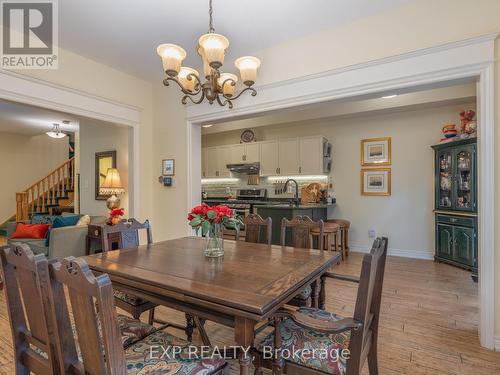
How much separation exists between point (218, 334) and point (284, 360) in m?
1.21

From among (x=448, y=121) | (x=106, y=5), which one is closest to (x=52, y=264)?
(x=106, y=5)

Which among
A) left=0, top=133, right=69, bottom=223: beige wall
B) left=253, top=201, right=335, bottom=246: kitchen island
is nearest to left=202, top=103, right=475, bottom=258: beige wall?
left=253, top=201, right=335, bottom=246: kitchen island

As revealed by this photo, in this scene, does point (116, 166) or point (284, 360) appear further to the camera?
point (116, 166)

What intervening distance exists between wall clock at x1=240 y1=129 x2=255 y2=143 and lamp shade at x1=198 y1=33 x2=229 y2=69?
4.70 m

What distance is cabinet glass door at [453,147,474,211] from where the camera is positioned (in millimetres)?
4020

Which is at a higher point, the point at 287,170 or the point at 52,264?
the point at 287,170

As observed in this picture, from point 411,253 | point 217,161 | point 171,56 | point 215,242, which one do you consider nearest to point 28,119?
point 217,161

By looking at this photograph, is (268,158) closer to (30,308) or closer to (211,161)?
(211,161)

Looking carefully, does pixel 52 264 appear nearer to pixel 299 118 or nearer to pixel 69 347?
pixel 69 347

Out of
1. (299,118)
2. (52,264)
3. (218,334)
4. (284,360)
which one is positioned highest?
(299,118)

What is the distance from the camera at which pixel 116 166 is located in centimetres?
505

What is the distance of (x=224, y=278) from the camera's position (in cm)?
149

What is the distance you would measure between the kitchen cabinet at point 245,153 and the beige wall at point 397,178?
1574mm

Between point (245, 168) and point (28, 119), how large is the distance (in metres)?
5.07
